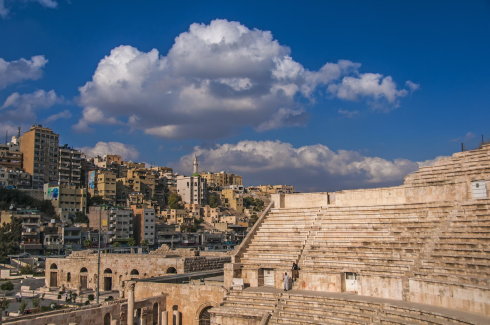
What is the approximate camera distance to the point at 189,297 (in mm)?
25438

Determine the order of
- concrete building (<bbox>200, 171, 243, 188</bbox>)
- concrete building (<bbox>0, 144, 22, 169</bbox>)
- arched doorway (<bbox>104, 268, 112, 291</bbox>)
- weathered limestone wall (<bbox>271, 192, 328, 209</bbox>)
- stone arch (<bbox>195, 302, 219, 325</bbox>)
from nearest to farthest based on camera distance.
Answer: stone arch (<bbox>195, 302, 219, 325</bbox>) → weathered limestone wall (<bbox>271, 192, 328, 209</bbox>) → arched doorway (<bbox>104, 268, 112, 291</bbox>) → concrete building (<bbox>0, 144, 22, 169</bbox>) → concrete building (<bbox>200, 171, 243, 188</bbox>)

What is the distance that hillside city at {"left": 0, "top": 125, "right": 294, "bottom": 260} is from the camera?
73812 mm

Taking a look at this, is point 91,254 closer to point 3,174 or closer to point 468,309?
point 468,309

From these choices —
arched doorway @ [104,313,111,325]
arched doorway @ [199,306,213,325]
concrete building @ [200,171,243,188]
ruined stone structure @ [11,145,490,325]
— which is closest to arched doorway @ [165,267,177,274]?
ruined stone structure @ [11,145,490,325]

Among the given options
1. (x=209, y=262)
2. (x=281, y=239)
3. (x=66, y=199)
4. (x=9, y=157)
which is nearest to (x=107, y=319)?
(x=281, y=239)

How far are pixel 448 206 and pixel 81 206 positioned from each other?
80.8m

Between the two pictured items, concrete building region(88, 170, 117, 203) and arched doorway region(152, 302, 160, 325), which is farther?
concrete building region(88, 170, 117, 203)

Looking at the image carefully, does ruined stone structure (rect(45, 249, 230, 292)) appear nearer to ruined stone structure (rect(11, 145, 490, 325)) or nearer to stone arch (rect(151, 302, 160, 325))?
ruined stone structure (rect(11, 145, 490, 325))

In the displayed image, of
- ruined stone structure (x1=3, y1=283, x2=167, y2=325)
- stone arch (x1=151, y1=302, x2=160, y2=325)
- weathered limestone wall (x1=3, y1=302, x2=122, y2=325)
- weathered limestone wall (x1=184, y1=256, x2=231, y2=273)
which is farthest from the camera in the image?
weathered limestone wall (x1=184, y1=256, x2=231, y2=273)

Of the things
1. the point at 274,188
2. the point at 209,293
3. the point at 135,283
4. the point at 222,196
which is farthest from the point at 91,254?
the point at 274,188

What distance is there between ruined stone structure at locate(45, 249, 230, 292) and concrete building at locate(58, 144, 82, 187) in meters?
59.0

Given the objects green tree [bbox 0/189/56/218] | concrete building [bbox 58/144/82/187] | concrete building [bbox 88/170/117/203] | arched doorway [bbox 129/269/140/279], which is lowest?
arched doorway [bbox 129/269/140/279]

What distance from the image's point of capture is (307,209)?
2753cm

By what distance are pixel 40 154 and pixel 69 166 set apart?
803cm
